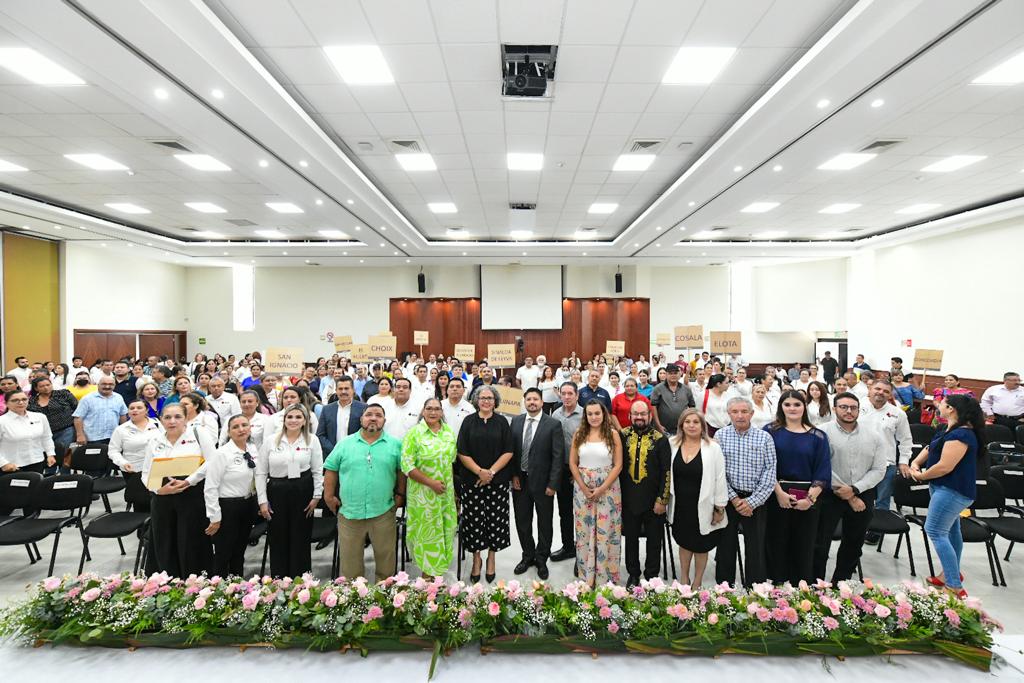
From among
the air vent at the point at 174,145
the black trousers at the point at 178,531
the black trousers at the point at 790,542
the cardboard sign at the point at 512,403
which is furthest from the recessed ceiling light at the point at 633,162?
the black trousers at the point at 178,531

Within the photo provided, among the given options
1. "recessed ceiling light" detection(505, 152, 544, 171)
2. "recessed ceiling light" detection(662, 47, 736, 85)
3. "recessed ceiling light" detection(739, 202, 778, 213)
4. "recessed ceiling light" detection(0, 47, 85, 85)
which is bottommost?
"recessed ceiling light" detection(0, 47, 85, 85)

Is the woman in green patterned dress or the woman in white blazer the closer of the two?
the woman in white blazer

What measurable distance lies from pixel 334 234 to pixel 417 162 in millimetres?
6225

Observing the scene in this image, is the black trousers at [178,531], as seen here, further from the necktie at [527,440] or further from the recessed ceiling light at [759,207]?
the recessed ceiling light at [759,207]

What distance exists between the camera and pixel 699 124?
21.0 ft

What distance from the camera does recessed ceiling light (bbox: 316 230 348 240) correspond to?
12640mm

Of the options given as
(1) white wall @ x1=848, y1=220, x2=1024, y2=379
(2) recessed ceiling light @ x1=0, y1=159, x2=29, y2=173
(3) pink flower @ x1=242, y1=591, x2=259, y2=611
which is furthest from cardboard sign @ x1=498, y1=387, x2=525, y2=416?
(1) white wall @ x1=848, y1=220, x2=1024, y2=379

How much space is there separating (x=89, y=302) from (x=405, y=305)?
890cm

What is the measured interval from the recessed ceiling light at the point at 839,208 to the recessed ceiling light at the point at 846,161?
2809 millimetres

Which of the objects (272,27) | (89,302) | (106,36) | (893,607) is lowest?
(893,607)

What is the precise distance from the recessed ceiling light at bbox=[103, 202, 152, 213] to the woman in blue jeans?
42.7 ft

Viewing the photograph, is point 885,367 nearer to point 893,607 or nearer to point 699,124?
point 699,124

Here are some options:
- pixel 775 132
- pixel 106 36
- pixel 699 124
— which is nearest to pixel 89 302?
pixel 106 36

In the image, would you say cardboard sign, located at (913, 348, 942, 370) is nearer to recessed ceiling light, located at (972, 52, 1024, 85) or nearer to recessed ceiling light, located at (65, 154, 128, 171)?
recessed ceiling light, located at (972, 52, 1024, 85)
